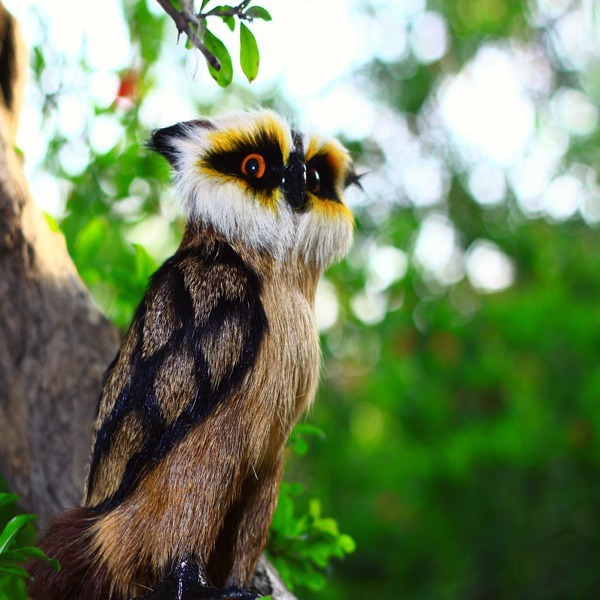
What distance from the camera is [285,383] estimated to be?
167 centimetres

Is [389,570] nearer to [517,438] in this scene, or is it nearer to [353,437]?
[353,437]

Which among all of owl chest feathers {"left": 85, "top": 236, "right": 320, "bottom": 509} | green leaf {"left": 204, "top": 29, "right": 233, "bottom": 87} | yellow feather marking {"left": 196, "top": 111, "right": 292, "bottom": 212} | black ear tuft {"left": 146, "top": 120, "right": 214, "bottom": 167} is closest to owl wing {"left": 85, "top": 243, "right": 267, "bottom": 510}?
owl chest feathers {"left": 85, "top": 236, "right": 320, "bottom": 509}

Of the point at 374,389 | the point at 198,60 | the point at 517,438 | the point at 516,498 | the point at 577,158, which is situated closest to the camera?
the point at 198,60

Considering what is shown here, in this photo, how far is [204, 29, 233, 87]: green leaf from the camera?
4.73 ft

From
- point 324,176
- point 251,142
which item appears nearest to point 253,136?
point 251,142

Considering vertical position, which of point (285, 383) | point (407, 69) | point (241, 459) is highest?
point (407, 69)

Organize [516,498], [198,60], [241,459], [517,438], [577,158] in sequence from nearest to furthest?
[198,60]
[241,459]
[517,438]
[516,498]
[577,158]

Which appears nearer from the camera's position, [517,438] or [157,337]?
[157,337]

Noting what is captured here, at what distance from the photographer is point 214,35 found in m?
1.45

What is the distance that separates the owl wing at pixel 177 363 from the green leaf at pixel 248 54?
1.35ft

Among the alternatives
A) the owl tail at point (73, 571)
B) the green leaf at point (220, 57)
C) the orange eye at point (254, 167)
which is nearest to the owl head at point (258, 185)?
the orange eye at point (254, 167)

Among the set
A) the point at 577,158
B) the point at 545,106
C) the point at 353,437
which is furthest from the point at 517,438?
the point at 545,106

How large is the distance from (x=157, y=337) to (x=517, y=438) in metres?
4.17

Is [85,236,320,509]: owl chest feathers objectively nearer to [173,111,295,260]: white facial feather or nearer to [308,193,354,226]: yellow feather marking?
[173,111,295,260]: white facial feather
